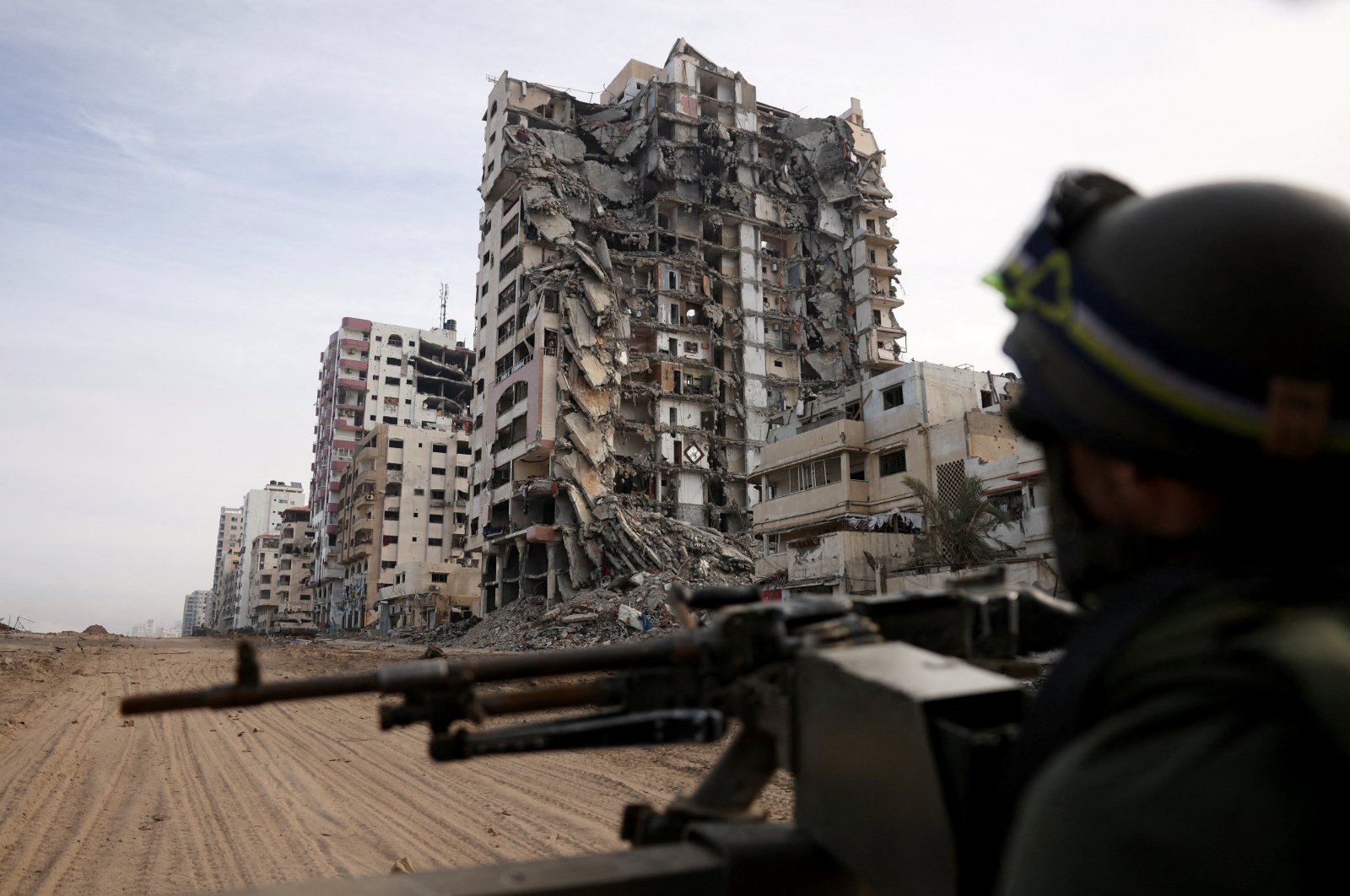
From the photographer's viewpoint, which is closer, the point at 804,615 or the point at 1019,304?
the point at 1019,304

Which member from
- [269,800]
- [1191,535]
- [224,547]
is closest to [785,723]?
[1191,535]

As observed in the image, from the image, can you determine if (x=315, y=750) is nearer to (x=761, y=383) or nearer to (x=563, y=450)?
(x=563, y=450)

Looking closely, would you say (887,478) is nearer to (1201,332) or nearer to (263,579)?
(1201,332)

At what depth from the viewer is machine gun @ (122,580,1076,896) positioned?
138 centimetres

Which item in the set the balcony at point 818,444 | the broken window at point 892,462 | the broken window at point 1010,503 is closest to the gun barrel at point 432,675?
the broken window at point 1010,503

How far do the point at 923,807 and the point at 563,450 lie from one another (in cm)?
5002

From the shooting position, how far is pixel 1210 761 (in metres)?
0.79

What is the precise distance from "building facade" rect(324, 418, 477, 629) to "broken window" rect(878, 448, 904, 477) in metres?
49.7

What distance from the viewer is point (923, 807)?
1.37m

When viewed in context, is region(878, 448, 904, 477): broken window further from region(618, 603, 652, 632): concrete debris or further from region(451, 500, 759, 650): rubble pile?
region(618, 603, 652, 632): concrete debris

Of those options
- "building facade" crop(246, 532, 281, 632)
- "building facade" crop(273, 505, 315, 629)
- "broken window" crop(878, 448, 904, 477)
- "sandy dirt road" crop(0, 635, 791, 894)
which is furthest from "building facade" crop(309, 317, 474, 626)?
"sandy dirt road" crop(0, 635, 791, 894)

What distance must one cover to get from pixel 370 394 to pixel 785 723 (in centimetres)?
10361

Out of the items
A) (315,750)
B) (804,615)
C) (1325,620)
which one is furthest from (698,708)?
(315,750)

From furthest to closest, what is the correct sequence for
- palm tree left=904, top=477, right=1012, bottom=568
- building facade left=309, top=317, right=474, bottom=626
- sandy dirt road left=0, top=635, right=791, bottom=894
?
building facade left=309, top=317, right=474, bottom=626 < palm tree left=904, top=477, right=1012, bottom=568 < sandy dirt road left=0, top=635, right=791, bottom=894
